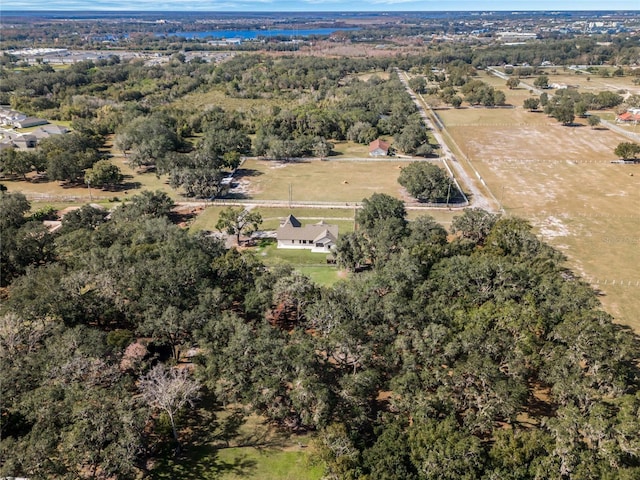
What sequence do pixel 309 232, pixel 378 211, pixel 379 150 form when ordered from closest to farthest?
1. pixel 378 211
2. pixel 309 232
3. pixel 379 150

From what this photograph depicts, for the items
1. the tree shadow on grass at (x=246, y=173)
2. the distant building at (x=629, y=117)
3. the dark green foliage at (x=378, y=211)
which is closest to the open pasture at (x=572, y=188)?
the distant building at (x=629, y=117)

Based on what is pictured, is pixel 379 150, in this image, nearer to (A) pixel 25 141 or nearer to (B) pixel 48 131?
(B) pixel 48 131

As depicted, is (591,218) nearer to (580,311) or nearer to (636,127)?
(580,311)

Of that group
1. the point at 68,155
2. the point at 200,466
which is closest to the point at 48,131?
the point at 68,155

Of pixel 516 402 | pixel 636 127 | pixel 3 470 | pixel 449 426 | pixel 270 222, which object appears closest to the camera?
pixel 3 470

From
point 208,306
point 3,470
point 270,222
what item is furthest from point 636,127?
point 3,470

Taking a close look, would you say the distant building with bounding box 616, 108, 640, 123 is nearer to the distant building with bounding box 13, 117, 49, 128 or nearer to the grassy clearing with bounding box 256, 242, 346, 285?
the grassy clearing with bounding box 256, 242, 346, 285
